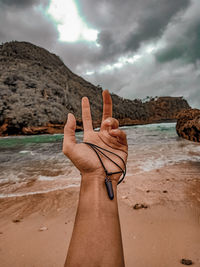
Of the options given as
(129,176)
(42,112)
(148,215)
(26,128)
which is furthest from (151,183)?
(42,112)

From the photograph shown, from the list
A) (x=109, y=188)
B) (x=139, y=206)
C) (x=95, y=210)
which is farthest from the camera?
(x=139, y=206)

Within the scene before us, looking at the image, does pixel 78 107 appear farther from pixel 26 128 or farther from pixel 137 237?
pixel 137 237

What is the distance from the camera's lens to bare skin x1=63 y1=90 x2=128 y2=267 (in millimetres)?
800

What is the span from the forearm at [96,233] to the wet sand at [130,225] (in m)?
0.81

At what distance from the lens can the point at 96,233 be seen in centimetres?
88

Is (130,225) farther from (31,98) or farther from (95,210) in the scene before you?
(31,98)

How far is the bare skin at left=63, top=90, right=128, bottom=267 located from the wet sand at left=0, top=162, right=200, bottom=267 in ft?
2.72

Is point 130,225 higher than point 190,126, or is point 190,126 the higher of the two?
point 190,126

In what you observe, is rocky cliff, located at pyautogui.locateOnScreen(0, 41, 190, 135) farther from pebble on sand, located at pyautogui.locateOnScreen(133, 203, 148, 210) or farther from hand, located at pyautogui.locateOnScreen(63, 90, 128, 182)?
hand, located at pyautogui.locateOnScreen(63, 90, 128, 182)

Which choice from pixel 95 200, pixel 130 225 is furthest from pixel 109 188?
pixel 130 225

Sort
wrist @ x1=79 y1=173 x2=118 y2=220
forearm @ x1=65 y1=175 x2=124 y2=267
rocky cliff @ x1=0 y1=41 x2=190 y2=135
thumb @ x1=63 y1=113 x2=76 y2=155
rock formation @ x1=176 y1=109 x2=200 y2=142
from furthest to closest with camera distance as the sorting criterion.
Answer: rocky cliff @ x1=0 y1=41 x2=190 y2=135, rock formation @ x1=176 y1=109 x2=200 y2=142, thumb @ x1=63 y1=113 x2=76 y2=155, wrist @ x1=79 y1=173 x2=118 y2=220, forearm @ x1=65 y1=175 x2=124 y2=267

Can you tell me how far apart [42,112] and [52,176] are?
103 feet

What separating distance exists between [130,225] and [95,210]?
1.28 m

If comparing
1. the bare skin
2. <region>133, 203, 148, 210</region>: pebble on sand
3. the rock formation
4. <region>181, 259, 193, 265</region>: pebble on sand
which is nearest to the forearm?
the bare skin
